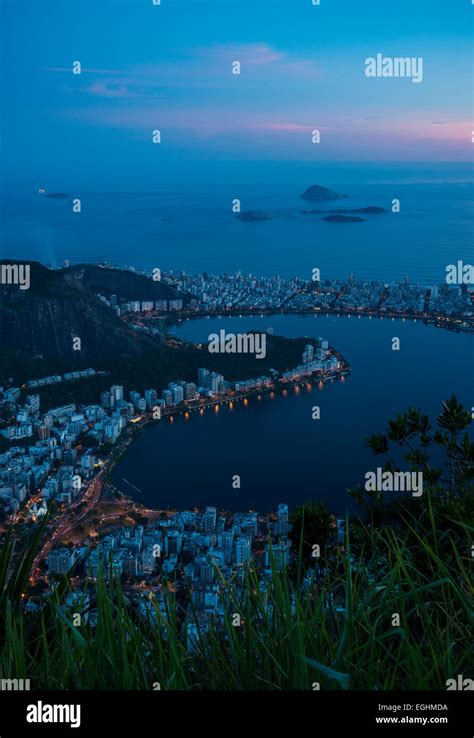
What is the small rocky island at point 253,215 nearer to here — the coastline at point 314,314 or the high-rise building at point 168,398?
the coastline at point 314,314

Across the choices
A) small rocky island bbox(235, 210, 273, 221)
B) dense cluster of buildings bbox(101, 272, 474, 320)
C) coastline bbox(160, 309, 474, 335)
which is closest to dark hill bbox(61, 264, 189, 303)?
dense cluster of buildings bbox(101, 272, 474, 320)

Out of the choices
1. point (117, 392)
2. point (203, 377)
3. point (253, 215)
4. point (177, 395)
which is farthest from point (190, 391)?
point (253, 215)

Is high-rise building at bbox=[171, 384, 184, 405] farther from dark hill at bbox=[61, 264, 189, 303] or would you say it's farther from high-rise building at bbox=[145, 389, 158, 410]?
dark hill at bbox=[61, 264, 189, 303]

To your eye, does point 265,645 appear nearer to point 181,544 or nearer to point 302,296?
point 181,544

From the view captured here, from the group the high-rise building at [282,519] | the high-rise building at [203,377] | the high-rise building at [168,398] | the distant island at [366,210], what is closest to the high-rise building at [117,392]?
the high-rise building at [168,398]

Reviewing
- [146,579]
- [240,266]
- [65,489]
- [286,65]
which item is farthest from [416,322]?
[146,579]

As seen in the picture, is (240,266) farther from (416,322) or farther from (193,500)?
(193,500)
